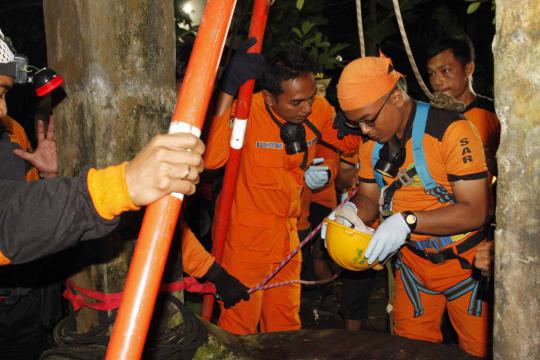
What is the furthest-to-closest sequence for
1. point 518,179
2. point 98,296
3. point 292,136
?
point 292,136 → point 98,296 → point 518,179

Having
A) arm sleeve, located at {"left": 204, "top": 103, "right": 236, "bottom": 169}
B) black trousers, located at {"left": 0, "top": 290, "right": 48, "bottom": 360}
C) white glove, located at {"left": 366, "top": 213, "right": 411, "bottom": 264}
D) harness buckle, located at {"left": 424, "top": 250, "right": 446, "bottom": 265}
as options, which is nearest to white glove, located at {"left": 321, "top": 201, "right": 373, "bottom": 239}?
white glove, located at {"left": 366, "top": 213, "right": 411, "bottom": 264}

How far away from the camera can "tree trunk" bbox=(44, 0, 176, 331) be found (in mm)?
1958

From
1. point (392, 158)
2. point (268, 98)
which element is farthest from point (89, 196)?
point (268, 98)

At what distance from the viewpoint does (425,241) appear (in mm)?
3029

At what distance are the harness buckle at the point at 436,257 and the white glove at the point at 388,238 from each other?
0.34 m

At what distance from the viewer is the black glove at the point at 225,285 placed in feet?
9.76

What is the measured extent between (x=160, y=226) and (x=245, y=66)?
2045mm

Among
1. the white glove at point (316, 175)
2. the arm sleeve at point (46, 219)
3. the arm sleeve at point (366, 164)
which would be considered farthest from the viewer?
the white glove at point (316, 175)

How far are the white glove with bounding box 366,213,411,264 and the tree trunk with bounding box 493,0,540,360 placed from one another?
1562 mm

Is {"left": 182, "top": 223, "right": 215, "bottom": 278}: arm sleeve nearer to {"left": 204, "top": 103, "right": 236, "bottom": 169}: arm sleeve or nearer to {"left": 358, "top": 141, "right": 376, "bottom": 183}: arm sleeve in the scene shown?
{"left": 204, "top": 103, "right": 236, "bottom": 169}: arm sleeve

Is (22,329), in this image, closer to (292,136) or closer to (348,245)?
(348,245)

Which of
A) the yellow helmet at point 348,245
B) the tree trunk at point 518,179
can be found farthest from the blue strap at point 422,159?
the tree trunk at point 518,179

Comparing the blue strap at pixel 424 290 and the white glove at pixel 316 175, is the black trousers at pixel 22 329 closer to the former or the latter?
the white glove at pixel 316 175

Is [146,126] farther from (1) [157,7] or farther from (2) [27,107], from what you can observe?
(2) [27,107]
